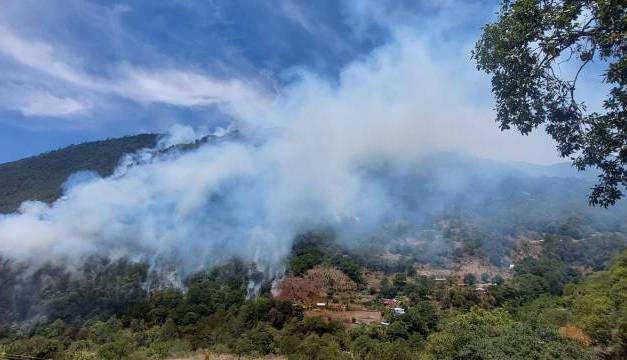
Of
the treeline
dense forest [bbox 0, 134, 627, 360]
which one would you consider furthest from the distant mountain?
the treeline

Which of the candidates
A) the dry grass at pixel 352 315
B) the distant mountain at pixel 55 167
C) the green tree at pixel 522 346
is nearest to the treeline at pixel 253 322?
the green tree at pixel 522 346

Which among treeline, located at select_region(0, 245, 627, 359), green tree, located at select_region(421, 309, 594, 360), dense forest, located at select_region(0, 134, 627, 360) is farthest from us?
dense forest, located at select_region(0, 134, 627, 360)

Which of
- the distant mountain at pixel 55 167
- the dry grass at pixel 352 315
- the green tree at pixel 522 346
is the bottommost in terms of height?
the dry grass at pixel 352 315

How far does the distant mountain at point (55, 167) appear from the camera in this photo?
104800 millimetres

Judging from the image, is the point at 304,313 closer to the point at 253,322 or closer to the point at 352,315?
the point at 352,315

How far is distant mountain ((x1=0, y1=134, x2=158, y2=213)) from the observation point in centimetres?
10480

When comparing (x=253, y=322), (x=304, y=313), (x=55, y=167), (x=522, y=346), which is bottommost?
(x=253, y=322)

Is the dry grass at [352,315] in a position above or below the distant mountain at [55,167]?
below

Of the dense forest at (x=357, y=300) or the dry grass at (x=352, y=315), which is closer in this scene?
the dense forest at (x=357, y=300)

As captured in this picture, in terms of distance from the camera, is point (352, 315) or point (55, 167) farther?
point (55, 167)

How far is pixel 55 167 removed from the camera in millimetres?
139250

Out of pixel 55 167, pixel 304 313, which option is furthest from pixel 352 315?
pixel 55 167

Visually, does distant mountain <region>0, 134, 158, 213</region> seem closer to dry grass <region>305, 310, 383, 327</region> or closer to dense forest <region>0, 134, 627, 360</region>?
dense forest <region>0, 134, 627, 360</region>

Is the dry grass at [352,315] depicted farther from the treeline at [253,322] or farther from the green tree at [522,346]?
the green tree at [522,346]
